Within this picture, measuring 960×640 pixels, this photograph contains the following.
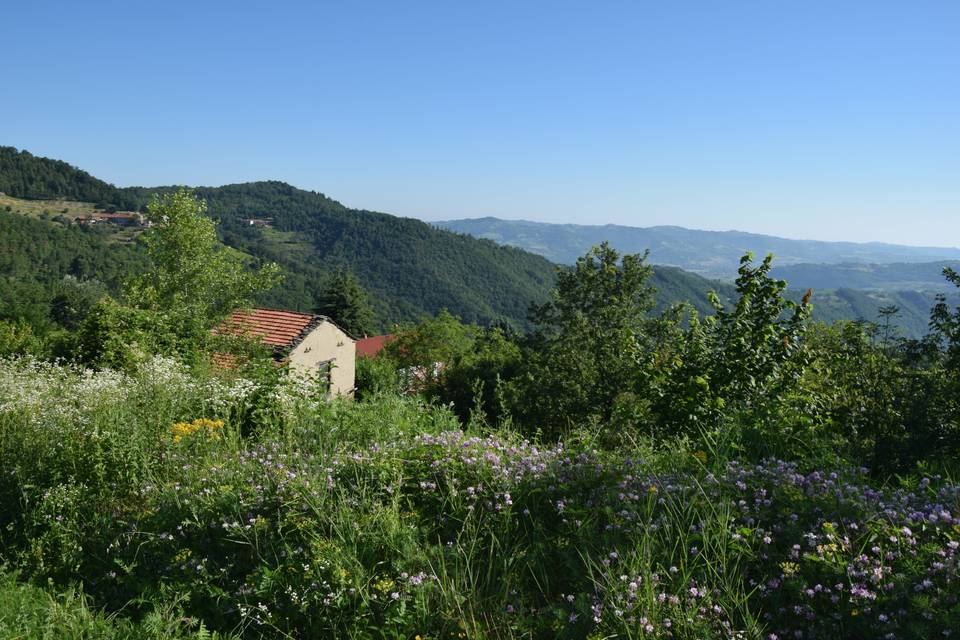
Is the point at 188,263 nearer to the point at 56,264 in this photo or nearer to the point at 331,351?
the point at 331,351

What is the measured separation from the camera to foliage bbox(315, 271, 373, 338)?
188ft

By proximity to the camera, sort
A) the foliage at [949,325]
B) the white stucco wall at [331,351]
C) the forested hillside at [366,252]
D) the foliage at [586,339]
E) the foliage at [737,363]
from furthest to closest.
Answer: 1. the forested hillside at [366,252]
2. the white stucco wall at [331,351]
3. the foliage at [586,339]
4. the foliage at [737,363]
5. the foliage at [949,325]

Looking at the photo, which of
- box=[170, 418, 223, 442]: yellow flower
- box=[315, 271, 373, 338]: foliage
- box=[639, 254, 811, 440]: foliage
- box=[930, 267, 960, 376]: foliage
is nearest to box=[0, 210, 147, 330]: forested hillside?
box=[315, 271, 373, 338]: foliage

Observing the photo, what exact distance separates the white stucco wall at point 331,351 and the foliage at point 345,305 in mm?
26953

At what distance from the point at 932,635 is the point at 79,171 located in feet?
551

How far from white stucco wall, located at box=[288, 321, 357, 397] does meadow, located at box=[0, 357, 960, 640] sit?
19356mm

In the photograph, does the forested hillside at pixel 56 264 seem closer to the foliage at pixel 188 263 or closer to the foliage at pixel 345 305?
the foliage at pixel 345 305

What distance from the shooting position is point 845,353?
6.43 meters

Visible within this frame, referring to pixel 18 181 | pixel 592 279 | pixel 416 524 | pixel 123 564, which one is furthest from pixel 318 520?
pixel 18 181

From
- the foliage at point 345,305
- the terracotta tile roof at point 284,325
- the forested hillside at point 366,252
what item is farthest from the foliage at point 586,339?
the forested hillside at point 366,252

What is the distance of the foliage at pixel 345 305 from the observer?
188 ft

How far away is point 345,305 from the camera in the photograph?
2271 inches

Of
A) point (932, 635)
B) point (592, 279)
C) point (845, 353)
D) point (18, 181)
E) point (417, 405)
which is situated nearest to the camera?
point (932, 635)

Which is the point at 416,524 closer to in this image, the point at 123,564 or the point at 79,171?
the point at 123,564
